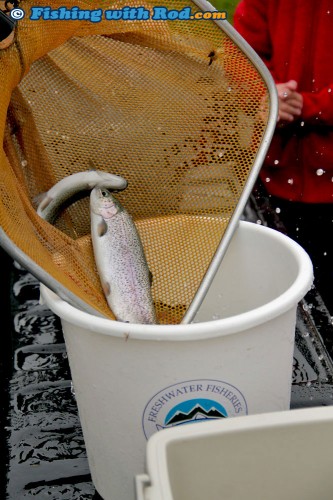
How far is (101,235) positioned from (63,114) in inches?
15.2

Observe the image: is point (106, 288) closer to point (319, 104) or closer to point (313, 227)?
point (319, 104)

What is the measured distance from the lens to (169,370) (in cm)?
167

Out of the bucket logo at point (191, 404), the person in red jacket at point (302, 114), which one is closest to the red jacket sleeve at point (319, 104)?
the person in red jacket at point (302, 114)

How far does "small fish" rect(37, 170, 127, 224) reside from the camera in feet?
6.66

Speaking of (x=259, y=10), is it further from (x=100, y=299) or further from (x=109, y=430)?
(x=109, y=430)

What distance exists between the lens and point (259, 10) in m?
2.96

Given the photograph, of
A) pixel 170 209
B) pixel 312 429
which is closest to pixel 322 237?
pixel 170 209

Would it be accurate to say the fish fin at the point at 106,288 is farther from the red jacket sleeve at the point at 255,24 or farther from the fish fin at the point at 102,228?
the red jacket sleeve at the point at 255,24

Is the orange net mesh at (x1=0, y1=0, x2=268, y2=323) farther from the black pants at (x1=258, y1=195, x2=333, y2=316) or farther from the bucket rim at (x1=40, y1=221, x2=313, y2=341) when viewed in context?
the black pants at (x1=258, y1=195, x2=333, y2=316)

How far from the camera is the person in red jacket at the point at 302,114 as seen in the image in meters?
2.80

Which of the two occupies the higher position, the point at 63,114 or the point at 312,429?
the point at 63,114

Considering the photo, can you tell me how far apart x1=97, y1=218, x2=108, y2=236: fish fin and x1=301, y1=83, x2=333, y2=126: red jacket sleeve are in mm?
1196

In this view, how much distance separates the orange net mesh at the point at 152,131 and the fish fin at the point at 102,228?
0.08 metres

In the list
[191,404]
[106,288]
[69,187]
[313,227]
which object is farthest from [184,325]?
[313,227]
